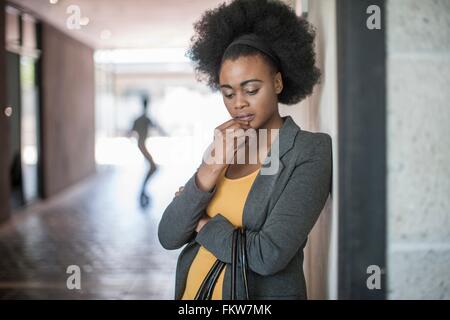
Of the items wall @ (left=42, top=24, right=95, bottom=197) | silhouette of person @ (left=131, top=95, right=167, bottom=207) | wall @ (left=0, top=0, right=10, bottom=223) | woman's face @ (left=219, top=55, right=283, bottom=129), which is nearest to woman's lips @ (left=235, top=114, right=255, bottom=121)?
woman's face @ (left=219, top=55, right=283, bottom=129)

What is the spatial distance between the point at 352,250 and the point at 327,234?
23cm

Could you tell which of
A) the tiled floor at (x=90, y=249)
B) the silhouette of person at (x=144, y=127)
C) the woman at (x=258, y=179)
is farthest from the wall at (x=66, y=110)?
the woman at (x=258, y=179)

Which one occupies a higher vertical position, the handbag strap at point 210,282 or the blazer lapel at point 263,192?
the blazer lapel at point 263,192

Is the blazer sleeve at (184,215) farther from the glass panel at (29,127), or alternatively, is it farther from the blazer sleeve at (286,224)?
the glass panel at (29,127)

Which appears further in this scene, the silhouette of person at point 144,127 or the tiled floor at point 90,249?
the silhouette of person at point 144,127

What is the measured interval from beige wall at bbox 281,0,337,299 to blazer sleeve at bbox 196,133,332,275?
0.15ft

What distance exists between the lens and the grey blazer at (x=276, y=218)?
1.21 m

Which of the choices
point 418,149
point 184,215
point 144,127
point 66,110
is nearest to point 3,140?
point 144,127

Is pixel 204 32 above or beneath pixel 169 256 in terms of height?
above

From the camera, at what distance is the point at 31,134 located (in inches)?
300

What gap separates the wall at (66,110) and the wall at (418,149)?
730 centimetres
